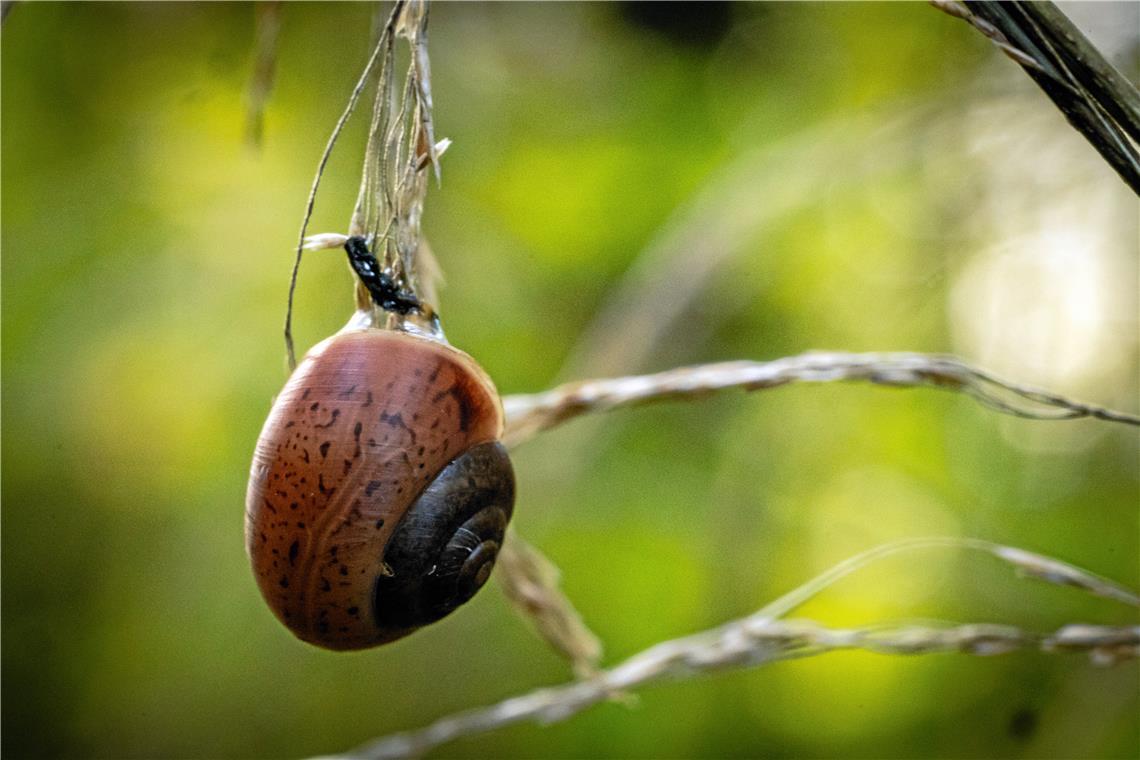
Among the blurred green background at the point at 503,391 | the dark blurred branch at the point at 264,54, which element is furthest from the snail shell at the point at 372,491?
the blurred green background at the point at 503,391

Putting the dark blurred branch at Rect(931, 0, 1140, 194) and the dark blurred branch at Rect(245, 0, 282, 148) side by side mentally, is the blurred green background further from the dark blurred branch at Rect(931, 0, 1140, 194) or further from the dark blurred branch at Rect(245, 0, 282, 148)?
the dark blurred branch at Rect(931, 0, 1140, 194)

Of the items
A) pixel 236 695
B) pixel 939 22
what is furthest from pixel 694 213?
pixel 236 695

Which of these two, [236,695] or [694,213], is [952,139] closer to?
[694,213]

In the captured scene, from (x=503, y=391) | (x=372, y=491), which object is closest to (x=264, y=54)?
(x=372, y=491)

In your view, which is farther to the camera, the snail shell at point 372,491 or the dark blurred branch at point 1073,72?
the snail shell at point 372,491

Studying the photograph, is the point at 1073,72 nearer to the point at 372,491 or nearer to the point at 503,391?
the point at 372,491

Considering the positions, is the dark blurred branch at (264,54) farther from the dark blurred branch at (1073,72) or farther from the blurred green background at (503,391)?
the blurred green background at (503,391)
